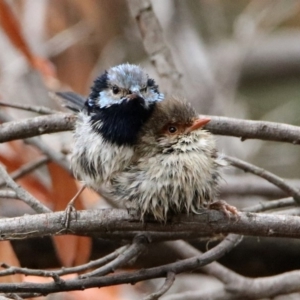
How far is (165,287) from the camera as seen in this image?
6.29 ft

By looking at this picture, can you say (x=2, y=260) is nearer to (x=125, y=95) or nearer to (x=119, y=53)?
(x=125, y=95)

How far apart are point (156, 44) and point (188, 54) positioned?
5.27 feet

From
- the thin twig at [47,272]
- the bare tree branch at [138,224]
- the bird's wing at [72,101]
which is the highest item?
the bird's wing at [72,101]

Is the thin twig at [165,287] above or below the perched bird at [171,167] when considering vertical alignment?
below

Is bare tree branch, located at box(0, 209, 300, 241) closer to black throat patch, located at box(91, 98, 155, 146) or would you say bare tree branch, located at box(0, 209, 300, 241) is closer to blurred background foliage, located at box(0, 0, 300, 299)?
black throat patch, located at box(91, 98, 155, 146)

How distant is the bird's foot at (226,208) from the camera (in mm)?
1892

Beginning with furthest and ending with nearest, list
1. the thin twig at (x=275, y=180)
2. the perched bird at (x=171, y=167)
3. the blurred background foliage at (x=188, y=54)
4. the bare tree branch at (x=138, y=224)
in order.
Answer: the blurred background foliage at (x=188, y=54) < the thin twig at (x=275, y=180) < the perched bird at (x=171, y=167) < the bare tree branch at (x=138, y=224)

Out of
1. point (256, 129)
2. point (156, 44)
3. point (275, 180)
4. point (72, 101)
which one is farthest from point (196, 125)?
point (156, 44)

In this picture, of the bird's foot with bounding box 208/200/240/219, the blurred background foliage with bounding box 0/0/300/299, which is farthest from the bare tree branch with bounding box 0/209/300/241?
the blurred background foliage with bounding box 0/0/300/299

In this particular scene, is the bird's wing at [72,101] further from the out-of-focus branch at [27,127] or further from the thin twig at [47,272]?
the thin twig at [47,272]

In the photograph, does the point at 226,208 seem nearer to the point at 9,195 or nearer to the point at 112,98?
the point at 112,98

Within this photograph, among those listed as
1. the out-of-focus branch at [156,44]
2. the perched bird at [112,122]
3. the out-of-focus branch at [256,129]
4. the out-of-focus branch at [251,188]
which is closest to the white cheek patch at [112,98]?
the perched bird at [112,122]

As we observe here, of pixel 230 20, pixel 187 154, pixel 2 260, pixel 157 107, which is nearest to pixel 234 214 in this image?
pixel 187 154

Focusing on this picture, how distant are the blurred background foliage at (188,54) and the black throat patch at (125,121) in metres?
1.78
